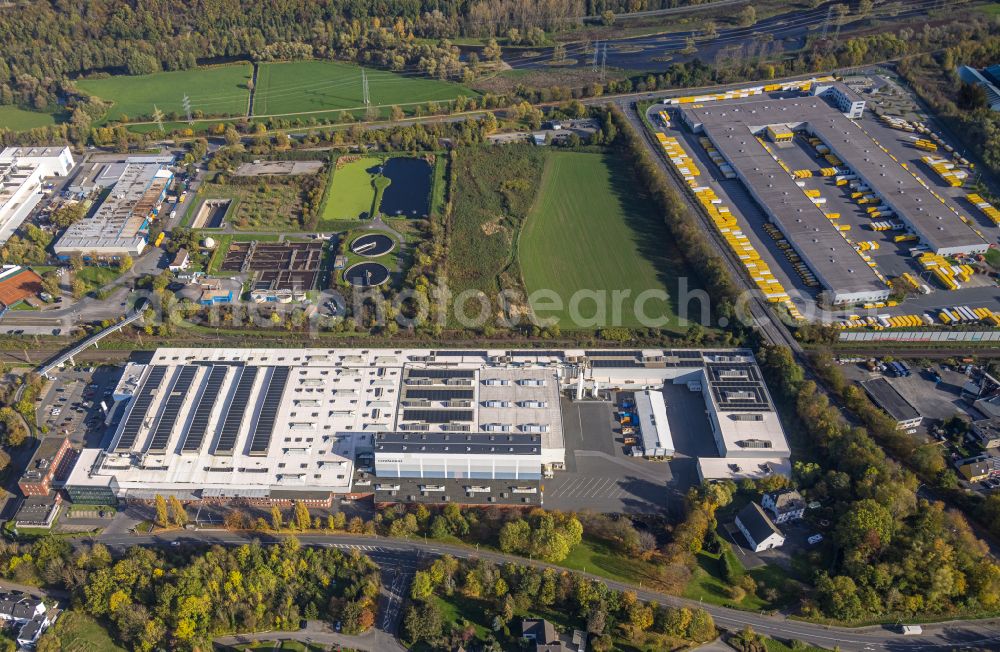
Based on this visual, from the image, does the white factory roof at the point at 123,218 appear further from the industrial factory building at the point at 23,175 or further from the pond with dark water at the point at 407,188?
the pond with dark water at the point at 407,188

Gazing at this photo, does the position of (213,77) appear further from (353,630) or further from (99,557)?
(353,630)

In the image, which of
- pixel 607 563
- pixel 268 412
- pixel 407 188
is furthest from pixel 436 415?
pixel 407 188

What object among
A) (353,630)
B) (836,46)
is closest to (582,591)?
(353,630)

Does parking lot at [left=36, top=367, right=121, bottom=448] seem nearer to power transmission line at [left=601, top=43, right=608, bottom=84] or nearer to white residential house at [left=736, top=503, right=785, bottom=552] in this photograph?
white residential house at [left=736, top=503, right=785, bottom=552]

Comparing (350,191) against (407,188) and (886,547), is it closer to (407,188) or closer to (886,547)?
(407,188)

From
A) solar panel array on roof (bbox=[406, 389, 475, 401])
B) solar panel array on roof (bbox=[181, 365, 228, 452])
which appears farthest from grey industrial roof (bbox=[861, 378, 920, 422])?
solar panel array on roof (bbox=[181, 365, 228, 452])

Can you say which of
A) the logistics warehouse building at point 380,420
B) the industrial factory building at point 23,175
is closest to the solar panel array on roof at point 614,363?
the logistics warehouse building at point 380,420
